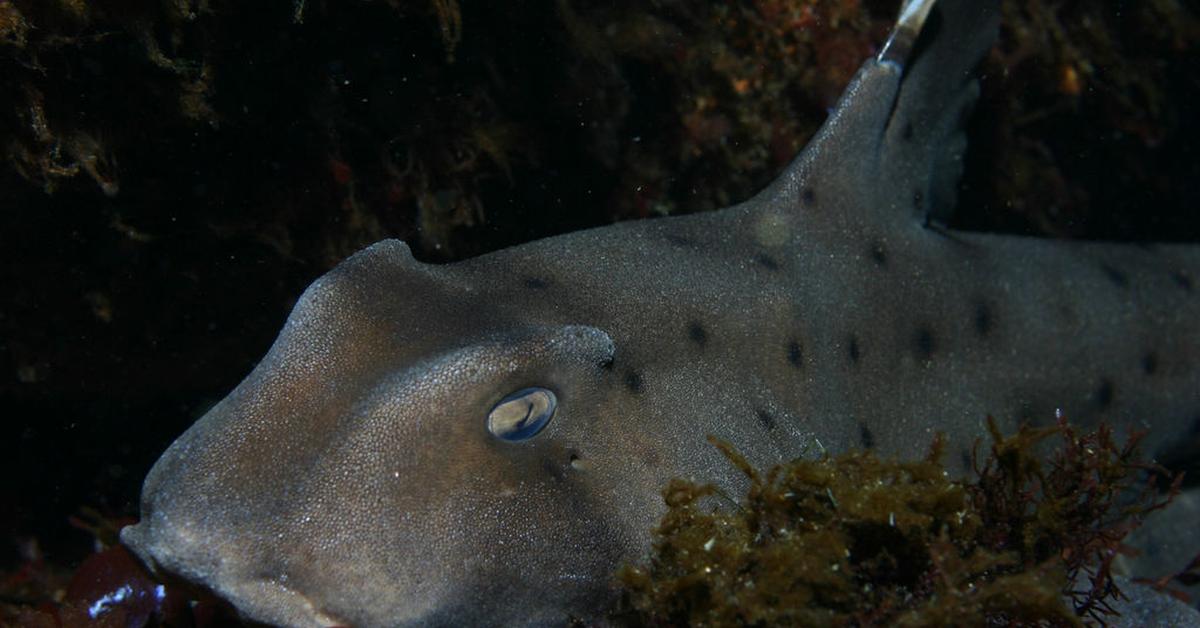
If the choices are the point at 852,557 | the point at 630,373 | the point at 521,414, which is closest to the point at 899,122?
the point at 630,373

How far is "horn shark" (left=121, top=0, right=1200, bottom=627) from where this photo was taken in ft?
8.26

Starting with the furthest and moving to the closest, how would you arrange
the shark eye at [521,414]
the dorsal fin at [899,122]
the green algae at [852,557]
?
the dorsal fin at [899,122] → the shark eye at [521,414] → the green algae at [852,557]

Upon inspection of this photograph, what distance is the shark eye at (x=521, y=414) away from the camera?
2.78m

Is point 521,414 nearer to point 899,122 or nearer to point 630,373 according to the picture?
point 630,373

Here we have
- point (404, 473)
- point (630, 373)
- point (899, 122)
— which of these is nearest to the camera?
point (404, 473)

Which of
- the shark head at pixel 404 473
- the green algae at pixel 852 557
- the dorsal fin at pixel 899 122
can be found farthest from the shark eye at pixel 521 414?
the dorsal fin at pixel 899 122

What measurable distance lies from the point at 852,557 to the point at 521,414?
116 centimetres

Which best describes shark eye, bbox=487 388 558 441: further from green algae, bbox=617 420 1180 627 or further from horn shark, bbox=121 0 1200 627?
green algae, bbox=617 420 1180 627

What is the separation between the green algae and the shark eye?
1.69 feet

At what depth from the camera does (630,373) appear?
3.22 metres

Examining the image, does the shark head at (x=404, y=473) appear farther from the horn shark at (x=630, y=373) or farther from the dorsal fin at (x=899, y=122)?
the dorsal fin at (x=899, y=122)

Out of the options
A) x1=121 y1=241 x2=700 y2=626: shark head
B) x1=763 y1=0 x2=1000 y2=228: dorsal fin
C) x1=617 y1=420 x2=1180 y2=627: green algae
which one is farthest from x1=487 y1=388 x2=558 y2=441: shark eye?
x1=763 y1=0 x2=1000 y2=228: dorsal fin

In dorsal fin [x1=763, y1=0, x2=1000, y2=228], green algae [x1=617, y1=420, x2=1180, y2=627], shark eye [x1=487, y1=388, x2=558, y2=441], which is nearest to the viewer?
green algae [x1=617, y1=420, x2=1180, y2=627]

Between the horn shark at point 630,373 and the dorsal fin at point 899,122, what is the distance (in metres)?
0.01
